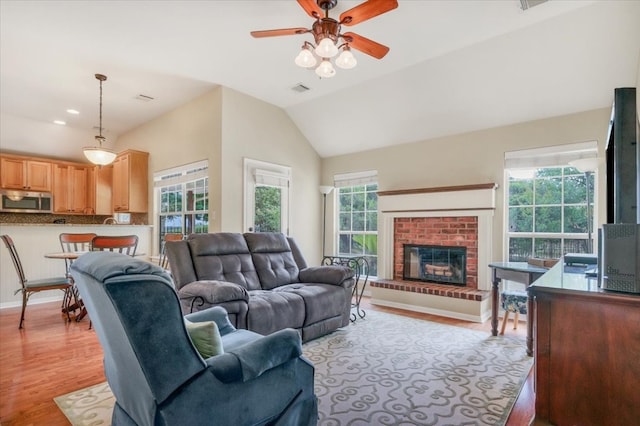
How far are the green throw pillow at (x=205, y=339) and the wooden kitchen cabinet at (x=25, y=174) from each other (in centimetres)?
716

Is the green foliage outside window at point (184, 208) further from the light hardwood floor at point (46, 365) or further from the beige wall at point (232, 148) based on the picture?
the light hardwood floor at point (46, 365)

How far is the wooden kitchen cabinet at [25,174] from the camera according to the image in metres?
6.26

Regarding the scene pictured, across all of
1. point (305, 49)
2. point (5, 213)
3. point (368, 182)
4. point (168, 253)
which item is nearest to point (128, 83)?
point (168, 253)

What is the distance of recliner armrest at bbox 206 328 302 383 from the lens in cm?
133

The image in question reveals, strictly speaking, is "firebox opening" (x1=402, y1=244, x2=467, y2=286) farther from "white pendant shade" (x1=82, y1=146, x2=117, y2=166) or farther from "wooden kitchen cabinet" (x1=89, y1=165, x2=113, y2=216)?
"wooden kitchen cabinet" (x1=89, y1=165, x2=113, y2=216)

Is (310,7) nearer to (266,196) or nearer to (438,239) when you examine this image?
(266,196)

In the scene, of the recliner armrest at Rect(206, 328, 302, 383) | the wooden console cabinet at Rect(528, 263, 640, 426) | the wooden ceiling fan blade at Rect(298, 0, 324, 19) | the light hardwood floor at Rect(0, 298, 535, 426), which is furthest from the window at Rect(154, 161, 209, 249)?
the wooden console cabinet at Rect(528, 263, 640, 426)

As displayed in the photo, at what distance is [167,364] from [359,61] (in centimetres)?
373

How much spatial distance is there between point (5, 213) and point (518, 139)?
8919mm

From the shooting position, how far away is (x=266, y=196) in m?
5.25

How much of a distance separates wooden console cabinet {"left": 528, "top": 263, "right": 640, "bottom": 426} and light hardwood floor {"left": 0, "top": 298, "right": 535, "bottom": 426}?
55 cm

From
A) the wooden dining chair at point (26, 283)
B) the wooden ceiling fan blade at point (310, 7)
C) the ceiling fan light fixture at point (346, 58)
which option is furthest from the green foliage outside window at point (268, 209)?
the wooden ceiling fan blade at point (310, 7)

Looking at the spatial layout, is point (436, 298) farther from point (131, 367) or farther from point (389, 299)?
point (131, 367)

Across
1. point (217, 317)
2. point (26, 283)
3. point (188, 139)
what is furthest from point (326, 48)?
point (26, 283)
